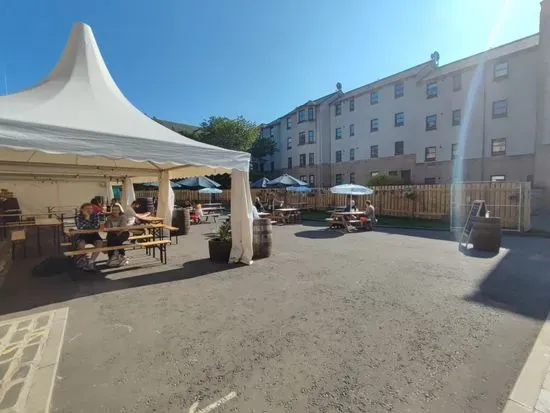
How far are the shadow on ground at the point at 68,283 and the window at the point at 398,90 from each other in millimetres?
29657

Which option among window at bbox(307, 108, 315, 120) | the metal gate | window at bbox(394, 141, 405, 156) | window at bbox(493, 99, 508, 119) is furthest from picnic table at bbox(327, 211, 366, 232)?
window at bbox(307, 108, 315, 120)

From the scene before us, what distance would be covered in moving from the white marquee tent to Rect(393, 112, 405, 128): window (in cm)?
2655

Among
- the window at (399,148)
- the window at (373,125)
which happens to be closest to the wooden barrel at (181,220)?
the window at (399,148)

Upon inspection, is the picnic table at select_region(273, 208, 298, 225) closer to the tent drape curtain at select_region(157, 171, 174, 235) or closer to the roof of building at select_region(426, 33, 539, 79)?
the tent drape curtain at select_region(157, 171, 174, 235)

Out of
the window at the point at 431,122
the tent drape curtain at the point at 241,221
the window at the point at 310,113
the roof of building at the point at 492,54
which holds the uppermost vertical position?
the roof of building at the point at 492,54

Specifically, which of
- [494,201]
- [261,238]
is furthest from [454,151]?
[261,238]

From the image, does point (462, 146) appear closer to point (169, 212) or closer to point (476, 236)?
point (476, 236)

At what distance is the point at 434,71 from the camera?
92.6 ft

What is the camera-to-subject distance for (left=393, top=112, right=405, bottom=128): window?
29.6 meters

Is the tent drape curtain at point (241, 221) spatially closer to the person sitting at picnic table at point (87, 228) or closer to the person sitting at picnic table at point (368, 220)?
the person sitting at picnic table at point (87, 228)

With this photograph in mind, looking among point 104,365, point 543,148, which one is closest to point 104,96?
point 104,365

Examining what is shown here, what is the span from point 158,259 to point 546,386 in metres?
7.41

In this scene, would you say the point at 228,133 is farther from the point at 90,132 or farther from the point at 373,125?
the point at 90,132

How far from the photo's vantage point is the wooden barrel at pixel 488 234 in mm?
7961
